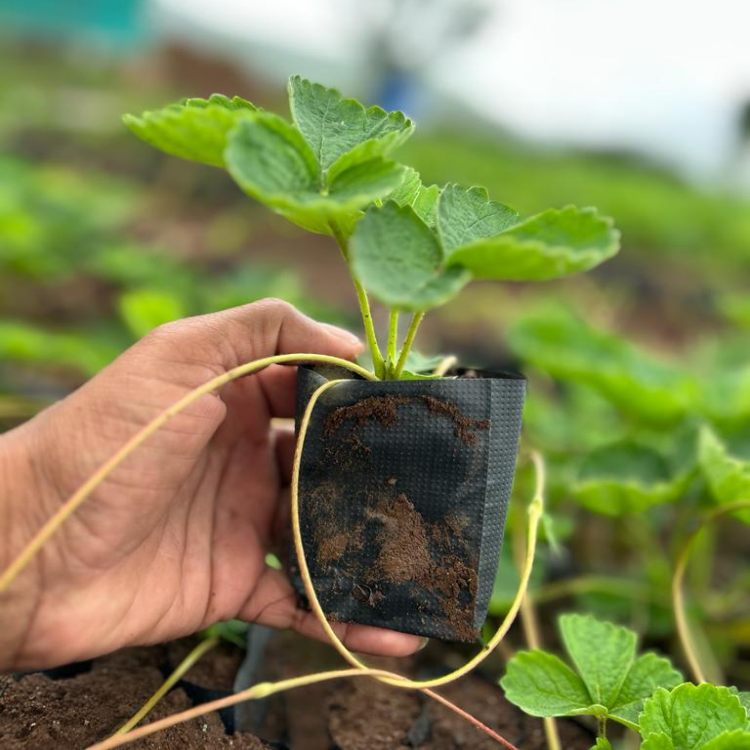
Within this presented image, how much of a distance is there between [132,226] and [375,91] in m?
4.04

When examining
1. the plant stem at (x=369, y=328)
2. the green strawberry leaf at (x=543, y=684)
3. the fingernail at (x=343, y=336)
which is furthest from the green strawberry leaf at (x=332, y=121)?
the green strawberry leaf at (x=543, y=684)

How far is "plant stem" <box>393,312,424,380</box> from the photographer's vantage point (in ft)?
2.84

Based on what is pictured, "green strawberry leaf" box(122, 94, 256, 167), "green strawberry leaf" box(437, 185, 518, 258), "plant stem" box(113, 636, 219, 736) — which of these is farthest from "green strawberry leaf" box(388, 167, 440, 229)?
"plant stem" box(113, 636, 219, 736)

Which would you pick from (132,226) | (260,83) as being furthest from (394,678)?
(260,83)

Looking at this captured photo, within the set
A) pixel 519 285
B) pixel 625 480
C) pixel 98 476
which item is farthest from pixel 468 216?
pixel 519 285

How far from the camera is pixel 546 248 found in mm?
702

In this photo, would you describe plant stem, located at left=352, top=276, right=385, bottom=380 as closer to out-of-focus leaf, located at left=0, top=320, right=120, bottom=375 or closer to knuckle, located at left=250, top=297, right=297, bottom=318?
knuckle, located at left=250, top=297, right=297, bottom=318

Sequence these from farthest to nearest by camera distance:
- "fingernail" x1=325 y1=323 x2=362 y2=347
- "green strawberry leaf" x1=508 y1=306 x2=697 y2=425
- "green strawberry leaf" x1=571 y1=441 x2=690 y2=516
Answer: "green strawberry leaf" x1=508 y1=306 x2=697 y2=425 < "green strawberry leaf" x1=571 y1=441 x2=690 y2=516 < "fingernail" x1=325 y1=323 x2=362 y2=347

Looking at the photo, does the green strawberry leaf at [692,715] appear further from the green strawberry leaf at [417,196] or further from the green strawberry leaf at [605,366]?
the green strawberry leaf at [605,366]

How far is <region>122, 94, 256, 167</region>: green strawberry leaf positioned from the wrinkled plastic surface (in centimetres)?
29

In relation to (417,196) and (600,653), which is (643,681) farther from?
(417,196)

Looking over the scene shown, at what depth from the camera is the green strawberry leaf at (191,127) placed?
72 cm

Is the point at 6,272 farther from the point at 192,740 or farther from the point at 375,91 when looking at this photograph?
the point at 375,91

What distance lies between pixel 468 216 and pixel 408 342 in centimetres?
15
